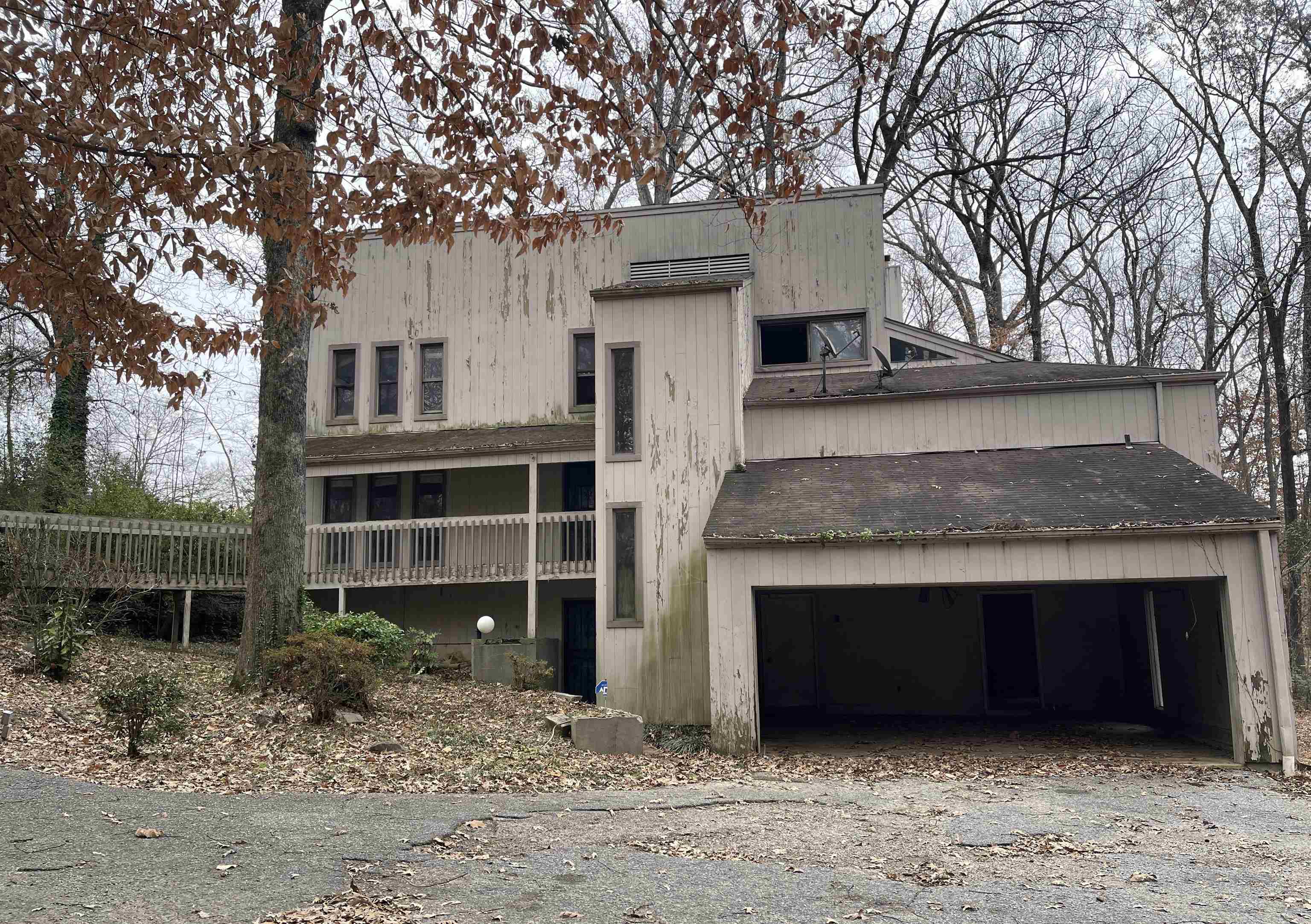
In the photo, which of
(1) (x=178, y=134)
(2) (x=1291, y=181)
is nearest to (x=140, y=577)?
Answer: (1) (x=178, y=134)

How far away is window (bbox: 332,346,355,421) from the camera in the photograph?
20828 millimetres

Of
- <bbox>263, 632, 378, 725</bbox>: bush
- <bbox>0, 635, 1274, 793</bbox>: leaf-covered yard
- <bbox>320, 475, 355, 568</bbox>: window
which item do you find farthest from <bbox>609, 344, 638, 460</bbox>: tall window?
<bbox>320, 475, 355, 568</bbox>: window

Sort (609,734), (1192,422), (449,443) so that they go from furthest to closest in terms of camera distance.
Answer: (449,443), (1192,422), (609,734)

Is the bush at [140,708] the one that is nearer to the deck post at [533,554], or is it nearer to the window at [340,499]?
the deck post at [533,554]

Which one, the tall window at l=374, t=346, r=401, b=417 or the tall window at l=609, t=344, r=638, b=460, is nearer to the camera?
the tall window at l=609, t=344, r=638, b=460

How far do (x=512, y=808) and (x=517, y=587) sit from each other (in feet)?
36.6

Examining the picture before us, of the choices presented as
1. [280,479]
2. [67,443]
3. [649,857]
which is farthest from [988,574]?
[67,443]

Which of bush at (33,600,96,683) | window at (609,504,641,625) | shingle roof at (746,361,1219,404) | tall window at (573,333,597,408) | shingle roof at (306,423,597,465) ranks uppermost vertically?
tall window at (573,333,597,408)

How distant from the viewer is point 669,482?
1555 cm

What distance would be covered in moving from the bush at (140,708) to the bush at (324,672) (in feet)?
5.31

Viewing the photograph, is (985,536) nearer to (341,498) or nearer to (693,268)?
(693,268)

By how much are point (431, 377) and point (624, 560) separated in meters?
7.03

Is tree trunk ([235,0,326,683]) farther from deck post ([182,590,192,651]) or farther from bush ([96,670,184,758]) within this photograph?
deck post ([182,590,192,651])

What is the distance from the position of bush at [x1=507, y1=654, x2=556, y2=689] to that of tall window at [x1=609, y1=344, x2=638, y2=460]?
3.32m
